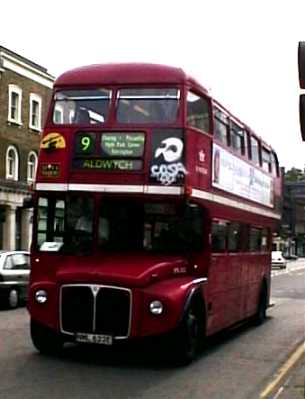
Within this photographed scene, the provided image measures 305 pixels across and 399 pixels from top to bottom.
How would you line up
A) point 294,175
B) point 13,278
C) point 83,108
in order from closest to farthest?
Result: point 83,108, point 13,278, point 294,175

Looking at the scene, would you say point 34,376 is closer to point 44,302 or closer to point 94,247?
point 44,302

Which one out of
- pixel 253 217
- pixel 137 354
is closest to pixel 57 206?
pixel 137 354

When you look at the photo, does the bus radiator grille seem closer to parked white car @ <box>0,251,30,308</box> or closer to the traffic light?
the traffic light

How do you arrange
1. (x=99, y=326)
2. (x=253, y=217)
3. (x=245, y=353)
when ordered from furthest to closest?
(x=253, y=217) → (x=245, y=353) → (x=99, y=326)

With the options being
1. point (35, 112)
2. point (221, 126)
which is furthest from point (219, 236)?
point (35, 112)

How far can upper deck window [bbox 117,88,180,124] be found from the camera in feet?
38.3

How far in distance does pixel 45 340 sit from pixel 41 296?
986 millimetres

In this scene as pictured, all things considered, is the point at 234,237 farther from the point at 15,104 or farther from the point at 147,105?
the point at 15,104

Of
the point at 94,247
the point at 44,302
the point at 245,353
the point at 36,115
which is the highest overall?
the point at 36,115

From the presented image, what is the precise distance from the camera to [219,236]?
13375mm

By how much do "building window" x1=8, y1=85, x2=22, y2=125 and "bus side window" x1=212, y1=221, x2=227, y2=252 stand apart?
29379 millimetres

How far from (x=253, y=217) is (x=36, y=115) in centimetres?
3001

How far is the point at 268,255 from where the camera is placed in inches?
756

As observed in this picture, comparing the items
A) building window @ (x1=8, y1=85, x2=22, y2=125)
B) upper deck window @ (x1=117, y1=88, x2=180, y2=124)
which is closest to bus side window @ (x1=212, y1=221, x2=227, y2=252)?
upper deck window @ (x1=117, y1=88, x2=180, y2=124)
